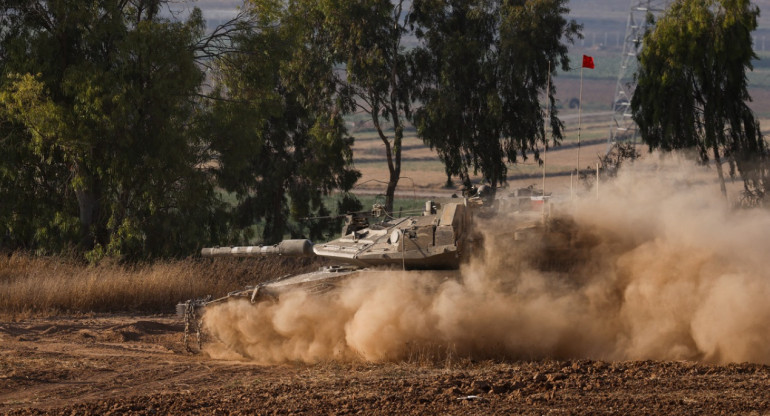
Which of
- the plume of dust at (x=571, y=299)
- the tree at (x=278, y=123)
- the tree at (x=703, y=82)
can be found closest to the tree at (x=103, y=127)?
the tree at (x=278, y=123)

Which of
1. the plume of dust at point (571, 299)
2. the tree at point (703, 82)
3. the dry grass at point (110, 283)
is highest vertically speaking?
the tree at point (703, 82)

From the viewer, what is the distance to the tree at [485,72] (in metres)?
30.3

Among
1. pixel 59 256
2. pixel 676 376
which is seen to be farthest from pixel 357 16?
pixel 676 376

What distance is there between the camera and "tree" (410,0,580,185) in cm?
3031

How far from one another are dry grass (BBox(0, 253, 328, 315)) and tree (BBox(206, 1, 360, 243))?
5.78m

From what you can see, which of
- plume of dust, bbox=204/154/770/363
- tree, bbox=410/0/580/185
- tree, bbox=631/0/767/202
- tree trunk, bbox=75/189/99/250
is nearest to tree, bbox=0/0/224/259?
tree trunk, bbox=75/189/99/250

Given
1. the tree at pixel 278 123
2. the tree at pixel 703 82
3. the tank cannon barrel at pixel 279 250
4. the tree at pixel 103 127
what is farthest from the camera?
the tree at pixel 278 123

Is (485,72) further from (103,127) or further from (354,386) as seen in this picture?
(354,386)

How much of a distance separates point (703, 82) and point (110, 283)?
1567cm

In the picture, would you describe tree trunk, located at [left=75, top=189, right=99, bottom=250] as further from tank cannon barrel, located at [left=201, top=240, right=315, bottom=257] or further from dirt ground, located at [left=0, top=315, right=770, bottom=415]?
dirt ground, located at [left=0, top=315, right=770, bottom=415]

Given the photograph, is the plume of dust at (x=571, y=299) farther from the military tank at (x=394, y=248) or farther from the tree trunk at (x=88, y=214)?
the tree trunk at (x=88, y=214)

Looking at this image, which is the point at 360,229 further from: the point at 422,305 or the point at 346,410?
the point at 346,410

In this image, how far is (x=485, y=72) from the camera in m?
30.6

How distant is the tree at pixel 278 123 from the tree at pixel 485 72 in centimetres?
293
